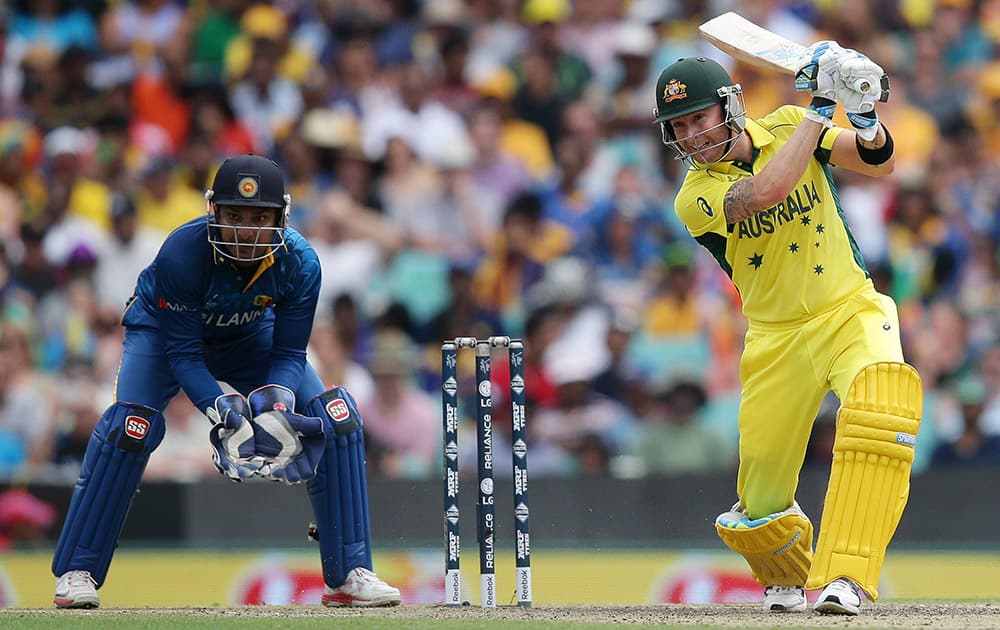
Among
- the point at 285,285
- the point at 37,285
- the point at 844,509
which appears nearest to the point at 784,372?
the point at 844,509

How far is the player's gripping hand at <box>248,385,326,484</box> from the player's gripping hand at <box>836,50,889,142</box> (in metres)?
2.30

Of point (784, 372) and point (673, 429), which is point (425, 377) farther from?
point (784, 372)

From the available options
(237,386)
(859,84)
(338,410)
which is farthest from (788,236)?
(237,386)

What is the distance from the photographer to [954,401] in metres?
9.12

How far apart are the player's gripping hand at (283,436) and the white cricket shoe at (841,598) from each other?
1968 millimetres

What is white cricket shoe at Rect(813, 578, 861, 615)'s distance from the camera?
17.7 feet

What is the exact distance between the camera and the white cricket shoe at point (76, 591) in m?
6.19

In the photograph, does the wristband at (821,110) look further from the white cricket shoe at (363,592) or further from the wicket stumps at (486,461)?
the white cricket shoe at (363,592)

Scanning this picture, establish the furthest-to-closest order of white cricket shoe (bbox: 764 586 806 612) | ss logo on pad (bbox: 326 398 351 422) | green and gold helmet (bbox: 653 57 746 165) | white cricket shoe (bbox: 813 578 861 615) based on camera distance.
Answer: ss logo on pad (bbox: 326 398 351 422), white cricket shoe (bbox: 764 586 806 612), green and gold helmet (bbox: 653 57 746 165), white cricket shoe (bbox: 813 578 861 615)

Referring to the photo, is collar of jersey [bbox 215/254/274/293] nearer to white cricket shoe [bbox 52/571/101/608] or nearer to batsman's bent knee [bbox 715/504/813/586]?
white cricket shoe [bbox 52/571/101/608]

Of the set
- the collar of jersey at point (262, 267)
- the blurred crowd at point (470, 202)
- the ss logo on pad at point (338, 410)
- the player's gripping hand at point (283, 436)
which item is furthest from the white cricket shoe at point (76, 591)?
the blurred crowd at point (470, 202)

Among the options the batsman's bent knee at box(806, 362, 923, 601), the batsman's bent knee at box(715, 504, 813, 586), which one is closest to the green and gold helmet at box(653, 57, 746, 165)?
the batsman's bent knee at box(806, 362, 923, 601)

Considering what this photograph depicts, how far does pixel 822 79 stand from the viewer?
5.47 meters

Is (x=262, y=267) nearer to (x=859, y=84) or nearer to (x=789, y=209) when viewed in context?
(x=789, y=209)
